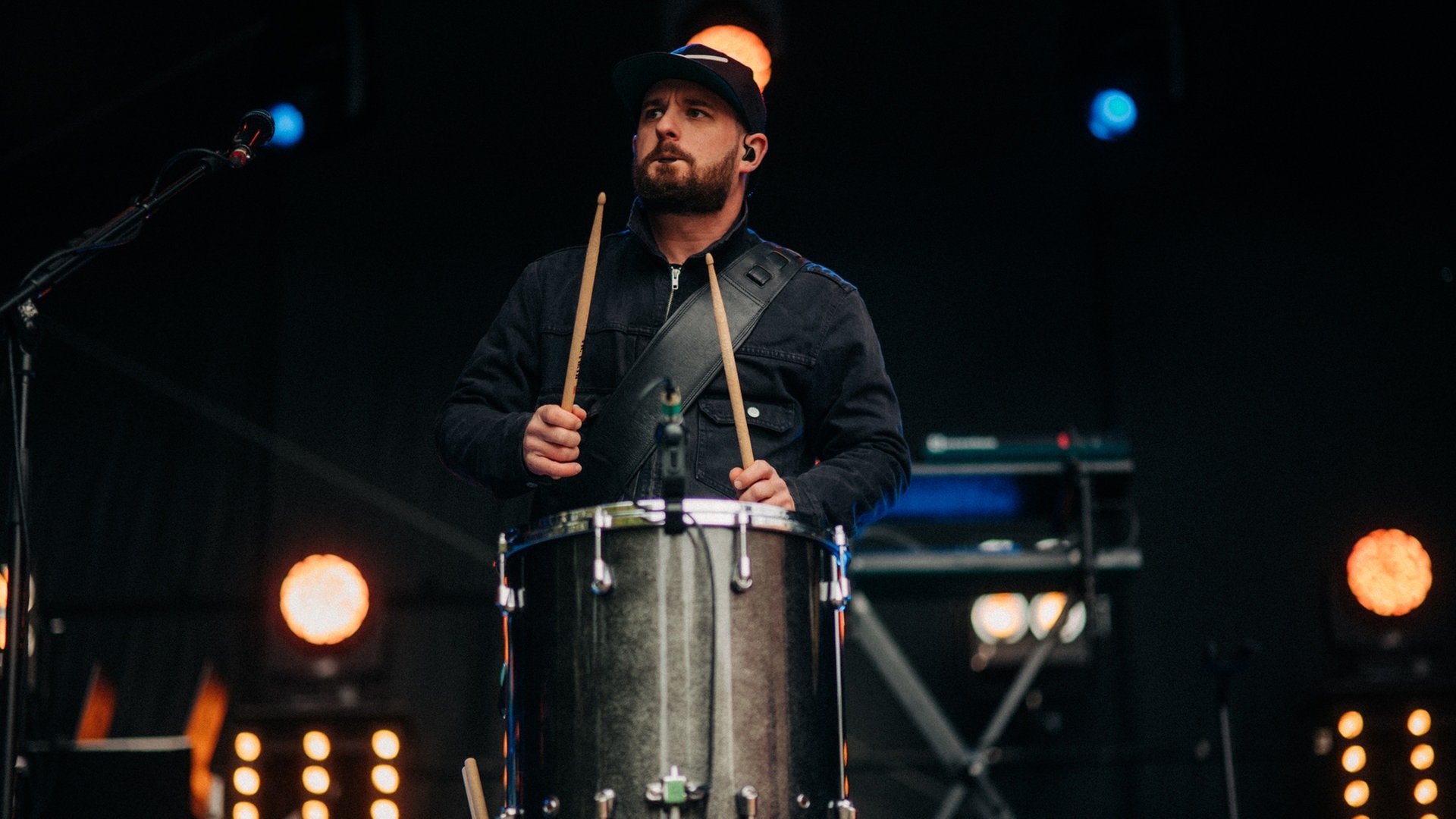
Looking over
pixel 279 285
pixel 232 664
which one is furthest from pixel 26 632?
pixel 279 285

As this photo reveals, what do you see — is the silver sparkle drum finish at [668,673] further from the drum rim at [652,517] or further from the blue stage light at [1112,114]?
the blue stage light at [1112,114]

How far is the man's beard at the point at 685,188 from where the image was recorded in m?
2.60

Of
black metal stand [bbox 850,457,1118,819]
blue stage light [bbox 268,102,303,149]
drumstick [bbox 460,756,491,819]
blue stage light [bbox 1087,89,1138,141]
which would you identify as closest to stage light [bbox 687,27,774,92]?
blue stage light [bbox 1087,89,1138,141]

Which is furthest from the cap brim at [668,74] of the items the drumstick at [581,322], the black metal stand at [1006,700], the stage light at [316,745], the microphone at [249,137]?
the stage light at [316,745]

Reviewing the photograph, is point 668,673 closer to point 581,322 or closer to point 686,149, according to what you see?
point 581,322

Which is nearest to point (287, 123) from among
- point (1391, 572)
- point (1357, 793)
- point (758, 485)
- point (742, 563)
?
point (758, 485)

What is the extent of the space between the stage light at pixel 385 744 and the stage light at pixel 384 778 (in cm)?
3

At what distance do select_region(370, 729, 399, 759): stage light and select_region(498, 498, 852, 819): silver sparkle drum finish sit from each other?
1.71 m

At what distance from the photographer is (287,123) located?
15.6ft

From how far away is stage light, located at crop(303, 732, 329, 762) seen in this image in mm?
3760

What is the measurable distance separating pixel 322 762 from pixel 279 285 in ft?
6.79

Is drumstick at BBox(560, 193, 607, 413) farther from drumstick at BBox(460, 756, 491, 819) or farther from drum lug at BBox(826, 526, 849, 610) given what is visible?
drumstick at BBox(460, 756, 491, 819)

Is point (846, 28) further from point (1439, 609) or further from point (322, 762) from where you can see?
point (322, 762)

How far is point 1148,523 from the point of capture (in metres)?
4.81
